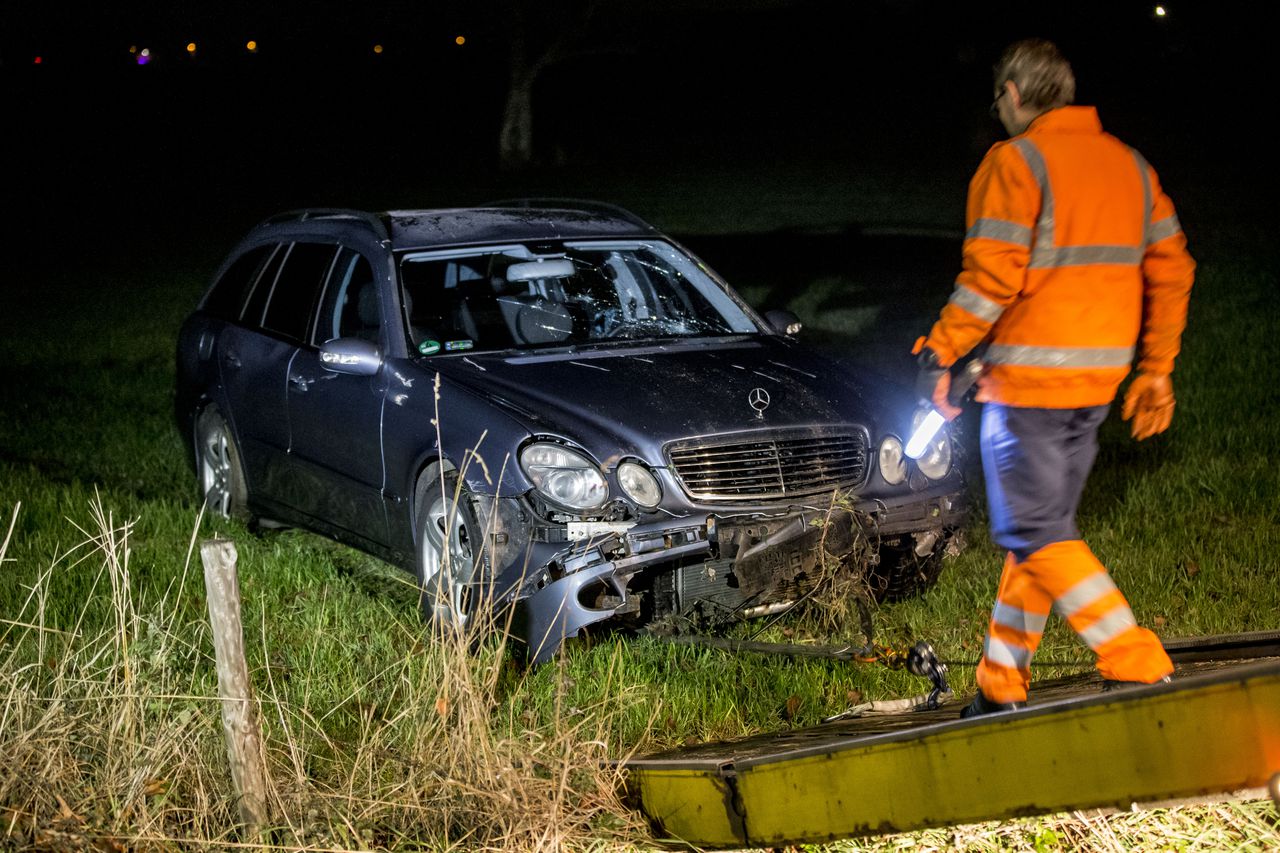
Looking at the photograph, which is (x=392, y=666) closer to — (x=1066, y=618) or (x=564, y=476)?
(x=564, y=476)

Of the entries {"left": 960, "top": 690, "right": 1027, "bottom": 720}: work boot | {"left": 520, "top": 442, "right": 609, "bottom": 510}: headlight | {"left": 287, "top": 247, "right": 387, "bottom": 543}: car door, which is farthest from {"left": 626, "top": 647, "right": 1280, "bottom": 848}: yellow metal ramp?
{"left": 287, "top": 247, "right": 387, "bottom": 543}: car door

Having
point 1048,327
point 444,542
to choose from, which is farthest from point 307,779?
point 1048,327

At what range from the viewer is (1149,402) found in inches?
181

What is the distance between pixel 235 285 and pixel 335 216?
3.56 feet

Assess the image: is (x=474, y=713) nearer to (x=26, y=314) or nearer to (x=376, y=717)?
(x=376, y=717)

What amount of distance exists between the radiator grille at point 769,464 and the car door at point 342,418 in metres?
1.47

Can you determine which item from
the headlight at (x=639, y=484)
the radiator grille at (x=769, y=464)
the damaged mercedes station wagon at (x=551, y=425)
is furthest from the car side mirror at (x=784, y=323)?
the headlight at (x=639, y=484)

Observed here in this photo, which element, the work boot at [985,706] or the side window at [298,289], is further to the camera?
the side window at [298,289]

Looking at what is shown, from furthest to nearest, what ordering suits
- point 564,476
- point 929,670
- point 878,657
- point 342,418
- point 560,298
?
point 560,298 → point 342,418 → point 564,476 → point 878,657 → point 929,670

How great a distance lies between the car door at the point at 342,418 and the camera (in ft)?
21.4

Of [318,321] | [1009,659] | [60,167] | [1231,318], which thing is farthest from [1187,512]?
[60,167]

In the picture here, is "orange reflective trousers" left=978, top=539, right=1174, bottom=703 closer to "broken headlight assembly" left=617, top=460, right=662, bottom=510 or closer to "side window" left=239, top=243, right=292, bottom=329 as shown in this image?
"broken headlight assembly" left=617, top=460, right=662, bottom=510

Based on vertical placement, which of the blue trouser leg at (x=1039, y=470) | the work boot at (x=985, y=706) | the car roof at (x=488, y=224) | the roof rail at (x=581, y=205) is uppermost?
the roof rail at (x=581, y=205)

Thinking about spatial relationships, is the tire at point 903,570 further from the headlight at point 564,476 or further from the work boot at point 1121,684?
the work boot at point 1121,684
